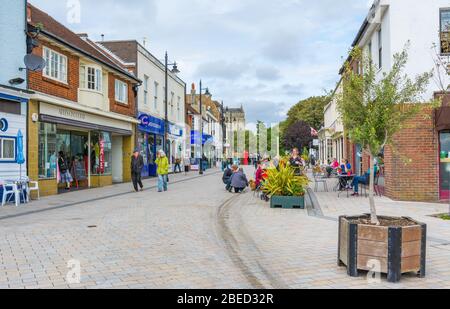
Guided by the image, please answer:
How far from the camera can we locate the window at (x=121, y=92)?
22375 millimetres

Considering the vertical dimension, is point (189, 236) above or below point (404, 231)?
below

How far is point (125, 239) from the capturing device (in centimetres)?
780

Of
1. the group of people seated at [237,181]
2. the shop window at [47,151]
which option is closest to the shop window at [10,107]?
the shop window at [47,151]

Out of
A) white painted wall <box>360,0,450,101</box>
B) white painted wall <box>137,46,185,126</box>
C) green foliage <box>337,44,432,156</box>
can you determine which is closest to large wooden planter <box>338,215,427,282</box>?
green foliage <box>337,44,432,156</box>

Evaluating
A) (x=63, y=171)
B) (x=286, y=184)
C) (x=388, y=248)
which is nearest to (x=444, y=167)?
(x=286, y=184)

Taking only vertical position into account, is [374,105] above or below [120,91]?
below

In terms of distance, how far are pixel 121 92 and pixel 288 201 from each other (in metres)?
13.6

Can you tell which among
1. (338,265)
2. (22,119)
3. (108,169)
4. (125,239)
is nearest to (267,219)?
(125,239)

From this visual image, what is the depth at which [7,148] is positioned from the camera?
13.4 m

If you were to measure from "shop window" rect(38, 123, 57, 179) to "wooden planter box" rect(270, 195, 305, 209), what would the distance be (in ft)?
27.5

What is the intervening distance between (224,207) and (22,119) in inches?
278

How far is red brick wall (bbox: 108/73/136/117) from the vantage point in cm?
2125

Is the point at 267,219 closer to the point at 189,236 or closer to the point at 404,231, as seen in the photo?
the point at 189,236

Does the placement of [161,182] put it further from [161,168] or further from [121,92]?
[121,92]
